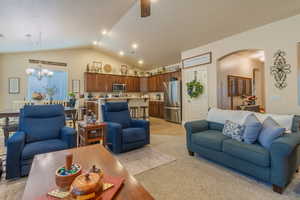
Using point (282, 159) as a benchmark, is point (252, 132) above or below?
above

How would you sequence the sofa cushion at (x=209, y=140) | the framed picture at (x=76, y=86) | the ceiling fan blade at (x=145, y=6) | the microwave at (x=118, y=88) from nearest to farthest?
the ceiling fan blade at (x=145, y=6) < the sofa cushion at (x=209, y=140) < the framed picture at (x=76, y=86) < the microwave at (x=118, y=88)

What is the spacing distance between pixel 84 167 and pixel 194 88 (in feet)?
14.4

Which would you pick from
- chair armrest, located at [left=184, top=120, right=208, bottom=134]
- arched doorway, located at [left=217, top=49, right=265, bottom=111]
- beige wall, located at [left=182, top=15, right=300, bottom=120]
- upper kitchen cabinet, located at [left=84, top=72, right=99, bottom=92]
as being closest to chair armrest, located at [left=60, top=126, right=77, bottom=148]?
chair armrest, located at [left=184, top=120, right=208, bottom=134]

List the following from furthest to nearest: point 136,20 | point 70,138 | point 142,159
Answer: point 136,20
point 142,159
point 70,138

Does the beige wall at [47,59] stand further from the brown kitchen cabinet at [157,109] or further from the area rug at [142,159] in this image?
the area rug at [142,159]

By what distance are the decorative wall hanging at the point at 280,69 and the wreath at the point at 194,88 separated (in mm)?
1983

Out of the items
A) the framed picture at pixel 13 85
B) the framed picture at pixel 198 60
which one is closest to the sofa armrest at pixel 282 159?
the framed picture at pixel 198 60

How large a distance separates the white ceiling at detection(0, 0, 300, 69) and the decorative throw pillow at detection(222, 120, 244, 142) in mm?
2423

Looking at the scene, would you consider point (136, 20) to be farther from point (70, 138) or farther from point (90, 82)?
point (90, 82)

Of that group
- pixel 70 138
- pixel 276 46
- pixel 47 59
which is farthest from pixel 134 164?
pixel 47 59

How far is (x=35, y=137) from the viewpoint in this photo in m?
2.58

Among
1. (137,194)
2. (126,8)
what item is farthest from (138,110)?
(137,194)

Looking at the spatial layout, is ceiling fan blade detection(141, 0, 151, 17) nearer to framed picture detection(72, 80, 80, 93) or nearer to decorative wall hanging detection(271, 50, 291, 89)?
decorative wall hanging detection(271, 50, 291, 89)

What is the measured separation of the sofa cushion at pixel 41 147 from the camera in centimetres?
216
